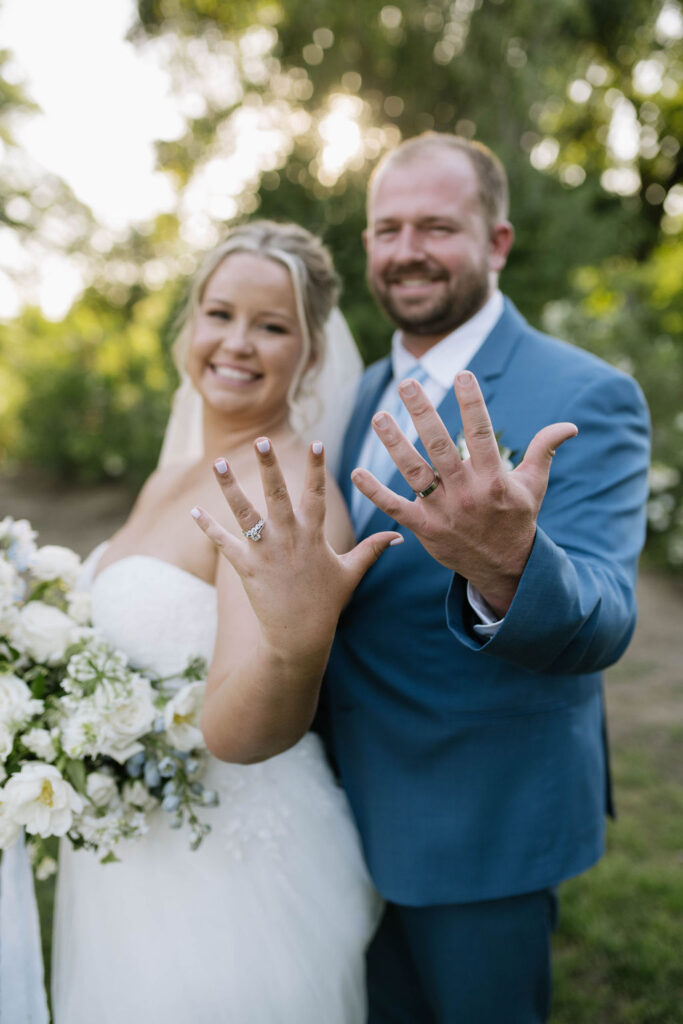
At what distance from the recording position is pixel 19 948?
1.86 m

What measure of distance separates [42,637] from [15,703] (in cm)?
20

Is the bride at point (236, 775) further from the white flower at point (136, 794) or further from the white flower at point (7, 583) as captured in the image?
the white flower at point (7, 583)

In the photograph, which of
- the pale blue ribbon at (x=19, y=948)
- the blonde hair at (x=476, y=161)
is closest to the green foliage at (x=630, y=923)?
the pale blue ribbon at (x=19, y=948)

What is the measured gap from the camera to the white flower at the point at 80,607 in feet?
6.77

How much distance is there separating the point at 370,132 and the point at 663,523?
23.1 feet

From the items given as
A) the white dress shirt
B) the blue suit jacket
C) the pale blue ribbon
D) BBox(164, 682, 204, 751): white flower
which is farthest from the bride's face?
the pale blue ribbon

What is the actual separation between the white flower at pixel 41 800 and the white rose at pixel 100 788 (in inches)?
2.7

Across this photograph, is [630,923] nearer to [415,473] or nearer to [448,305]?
[448,305]

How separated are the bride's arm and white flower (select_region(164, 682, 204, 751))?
0.77 feet

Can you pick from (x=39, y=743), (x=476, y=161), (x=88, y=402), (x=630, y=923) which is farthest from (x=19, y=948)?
(x=88, y=402)

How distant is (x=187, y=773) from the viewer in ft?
6.04

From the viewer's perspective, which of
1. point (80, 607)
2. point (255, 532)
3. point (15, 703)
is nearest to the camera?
point (255, 532)

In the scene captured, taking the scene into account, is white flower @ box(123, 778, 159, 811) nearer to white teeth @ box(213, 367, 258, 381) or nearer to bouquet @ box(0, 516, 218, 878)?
bouquet @ box(0, 516, 218, 878)

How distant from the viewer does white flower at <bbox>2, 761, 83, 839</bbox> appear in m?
1.62
